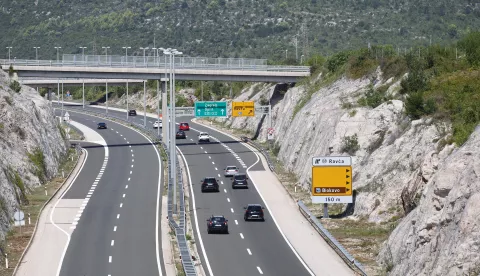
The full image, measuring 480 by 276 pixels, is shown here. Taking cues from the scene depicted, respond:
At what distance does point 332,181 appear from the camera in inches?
2522

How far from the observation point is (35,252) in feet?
181

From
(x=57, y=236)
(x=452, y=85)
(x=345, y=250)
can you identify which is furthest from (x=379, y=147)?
(x=57, y=236)

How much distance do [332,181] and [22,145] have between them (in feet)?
97.9

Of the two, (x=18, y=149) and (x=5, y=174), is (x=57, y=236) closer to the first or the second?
(x=5, y=174)

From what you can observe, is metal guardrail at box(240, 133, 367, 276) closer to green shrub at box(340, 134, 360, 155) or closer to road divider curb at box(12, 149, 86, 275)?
green shrub at box(340, 134, 360, 155)

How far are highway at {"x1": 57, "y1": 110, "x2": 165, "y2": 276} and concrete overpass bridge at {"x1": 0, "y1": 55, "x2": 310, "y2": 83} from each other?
8.36 m

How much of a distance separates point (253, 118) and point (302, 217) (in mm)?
54870

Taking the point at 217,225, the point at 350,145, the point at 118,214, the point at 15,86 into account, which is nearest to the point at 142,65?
the point at 15,86

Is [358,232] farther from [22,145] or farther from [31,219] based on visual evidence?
[22,145]

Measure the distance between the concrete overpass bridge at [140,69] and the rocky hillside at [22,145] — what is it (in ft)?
24.4

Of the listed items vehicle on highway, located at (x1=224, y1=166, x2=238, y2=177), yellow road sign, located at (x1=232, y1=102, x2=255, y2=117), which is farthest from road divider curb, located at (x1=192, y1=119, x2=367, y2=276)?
yellow road sign, located at (x1=232, y1=102, x2=255, y2=117)

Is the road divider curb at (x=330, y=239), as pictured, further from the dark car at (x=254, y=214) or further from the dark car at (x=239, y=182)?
the dark car at (x=239, y=182)

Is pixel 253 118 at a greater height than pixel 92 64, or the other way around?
pixel 92 64

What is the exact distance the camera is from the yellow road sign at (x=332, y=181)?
209 feet
